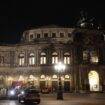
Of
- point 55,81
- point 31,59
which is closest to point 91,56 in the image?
point 55,81

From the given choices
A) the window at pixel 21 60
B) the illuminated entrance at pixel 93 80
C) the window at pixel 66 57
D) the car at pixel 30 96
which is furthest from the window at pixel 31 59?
the car at pixel 30 96

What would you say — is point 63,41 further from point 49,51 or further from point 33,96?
point 33,96

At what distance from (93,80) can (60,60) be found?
Answer: 10.1 metres

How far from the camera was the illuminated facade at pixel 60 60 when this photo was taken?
255 ft

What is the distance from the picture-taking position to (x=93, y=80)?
264 ft

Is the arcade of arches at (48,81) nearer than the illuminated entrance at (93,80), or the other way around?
the arcade of arches at (48,81)

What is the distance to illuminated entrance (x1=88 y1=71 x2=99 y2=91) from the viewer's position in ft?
259

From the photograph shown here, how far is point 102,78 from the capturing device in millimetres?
78188

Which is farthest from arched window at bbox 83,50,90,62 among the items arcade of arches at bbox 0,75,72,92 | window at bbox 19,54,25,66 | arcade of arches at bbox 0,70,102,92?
window at bbox 19,54,25,66

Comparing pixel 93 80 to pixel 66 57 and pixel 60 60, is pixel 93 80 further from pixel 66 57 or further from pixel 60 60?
pixel 60 60

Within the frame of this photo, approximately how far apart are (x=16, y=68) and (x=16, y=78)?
2647mm

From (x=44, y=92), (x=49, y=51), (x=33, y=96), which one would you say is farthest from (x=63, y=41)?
(x=33, y=96)

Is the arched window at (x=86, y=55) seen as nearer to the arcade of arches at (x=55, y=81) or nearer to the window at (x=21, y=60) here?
the arcade of arches at (x=55, y=81)

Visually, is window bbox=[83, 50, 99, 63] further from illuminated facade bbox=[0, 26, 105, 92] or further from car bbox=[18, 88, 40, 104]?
car bbox=[18, 88, 40, 104]
